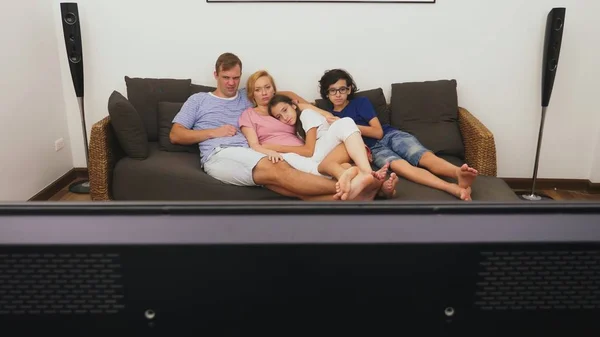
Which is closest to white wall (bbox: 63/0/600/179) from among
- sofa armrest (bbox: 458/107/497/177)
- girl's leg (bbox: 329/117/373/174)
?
sofa armrest (bbox: 458/107/497/177)

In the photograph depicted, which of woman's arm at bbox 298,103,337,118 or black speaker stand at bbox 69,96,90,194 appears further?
black speaker stand at bbox 69,96,90,194

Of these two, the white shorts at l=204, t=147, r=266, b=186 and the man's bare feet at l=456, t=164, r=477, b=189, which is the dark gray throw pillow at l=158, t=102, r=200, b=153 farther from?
the man's bare feet at l=456, t=164, r=477, b=189

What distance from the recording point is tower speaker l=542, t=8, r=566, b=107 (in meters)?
3.14

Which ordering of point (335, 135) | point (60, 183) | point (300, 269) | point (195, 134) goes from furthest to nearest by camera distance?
point (60, 183), point (195, 134), point (335, 135), point (300, 269)

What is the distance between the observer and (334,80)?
3.15m

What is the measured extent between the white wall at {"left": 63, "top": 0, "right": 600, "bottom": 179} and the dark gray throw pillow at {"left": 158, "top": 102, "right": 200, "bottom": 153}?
1.28ft

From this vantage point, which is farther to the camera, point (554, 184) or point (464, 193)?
point (554, 184)

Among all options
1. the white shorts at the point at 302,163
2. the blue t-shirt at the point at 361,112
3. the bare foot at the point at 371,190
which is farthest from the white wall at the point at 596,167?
the white shorts at the point at 302,163

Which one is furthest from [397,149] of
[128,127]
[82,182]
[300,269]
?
[300,269]

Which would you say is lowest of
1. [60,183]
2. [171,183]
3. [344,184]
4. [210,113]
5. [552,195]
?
[552,195]

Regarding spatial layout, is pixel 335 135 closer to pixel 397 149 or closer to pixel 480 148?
pixel 397 149

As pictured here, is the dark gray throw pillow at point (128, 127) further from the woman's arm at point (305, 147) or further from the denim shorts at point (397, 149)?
the denim shorts at point (397, 149)

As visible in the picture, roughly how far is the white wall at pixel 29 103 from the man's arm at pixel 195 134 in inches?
38.3

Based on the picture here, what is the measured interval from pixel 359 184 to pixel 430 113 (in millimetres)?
1177
